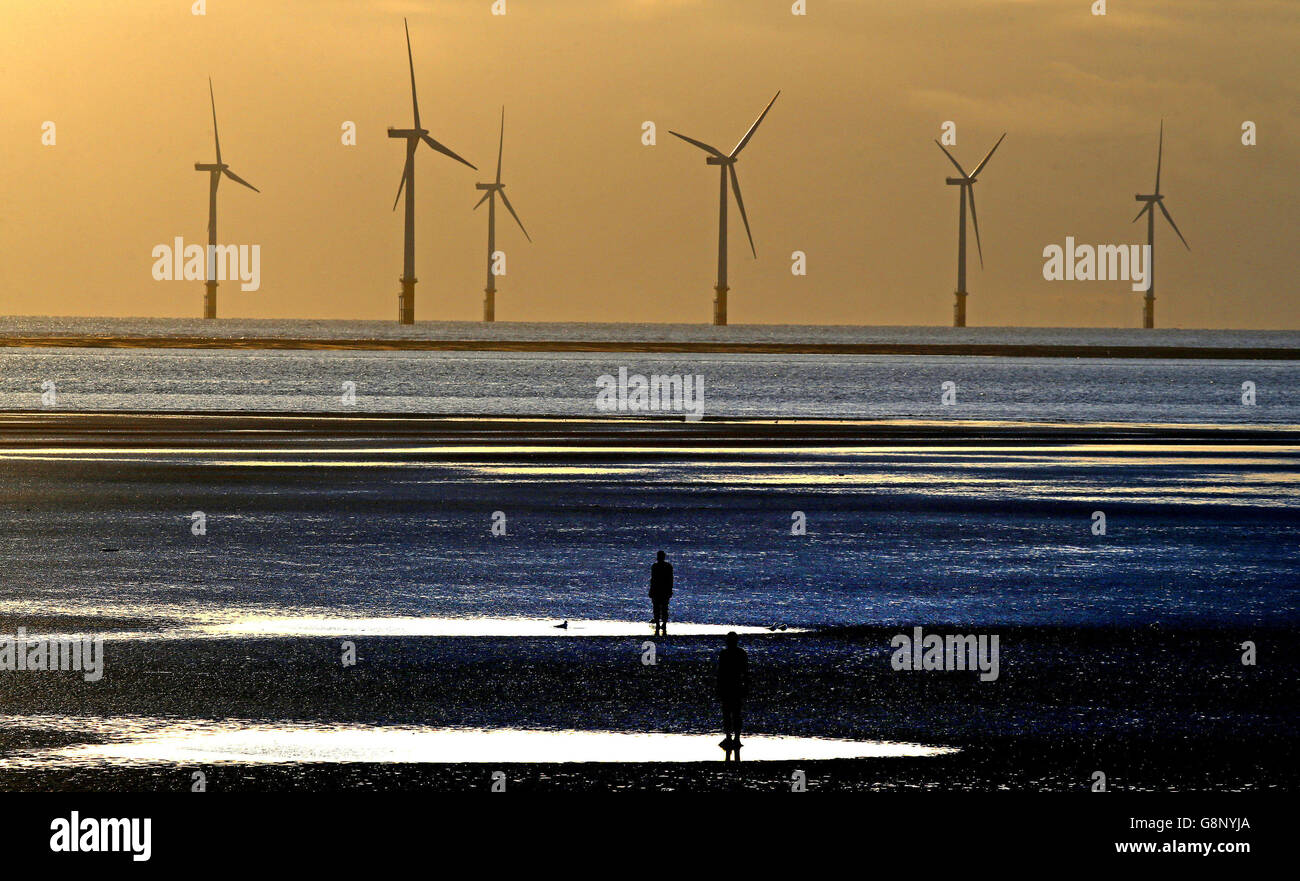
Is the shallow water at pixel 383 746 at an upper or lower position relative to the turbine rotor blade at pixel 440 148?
lower

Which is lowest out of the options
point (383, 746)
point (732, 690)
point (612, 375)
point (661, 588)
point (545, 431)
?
point (383, 746)

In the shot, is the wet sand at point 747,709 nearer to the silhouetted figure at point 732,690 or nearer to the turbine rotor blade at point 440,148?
the silhouetted figure at point 732,690

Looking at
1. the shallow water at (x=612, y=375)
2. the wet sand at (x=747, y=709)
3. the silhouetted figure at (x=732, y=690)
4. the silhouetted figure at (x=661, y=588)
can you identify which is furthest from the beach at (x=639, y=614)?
the shallow water at (x=612, y=375)

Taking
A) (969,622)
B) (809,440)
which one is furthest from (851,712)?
(809,440)

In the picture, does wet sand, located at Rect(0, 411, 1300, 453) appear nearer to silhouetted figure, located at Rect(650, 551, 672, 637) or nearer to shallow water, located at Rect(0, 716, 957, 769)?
silhouetted figure, located at Rect(650, 551, 672, 637)

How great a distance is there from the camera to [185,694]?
17.8m

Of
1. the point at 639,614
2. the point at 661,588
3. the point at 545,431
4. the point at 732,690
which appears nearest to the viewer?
the point at 732,690

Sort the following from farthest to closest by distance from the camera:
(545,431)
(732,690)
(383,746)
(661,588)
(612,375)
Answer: (612,375), (545,431), (661,588), (383,746), (732,690)

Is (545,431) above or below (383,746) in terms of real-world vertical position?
above

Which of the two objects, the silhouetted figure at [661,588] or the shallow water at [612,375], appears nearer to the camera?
the silhouetted figure at [661,588]

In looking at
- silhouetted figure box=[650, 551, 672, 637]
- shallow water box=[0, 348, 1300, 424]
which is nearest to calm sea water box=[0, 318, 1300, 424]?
shallow water box=[0, 348, 1300, 424]

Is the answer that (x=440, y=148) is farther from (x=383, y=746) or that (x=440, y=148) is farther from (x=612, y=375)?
(x=383, y=746)

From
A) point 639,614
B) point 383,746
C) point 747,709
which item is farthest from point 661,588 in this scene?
point 383,746
